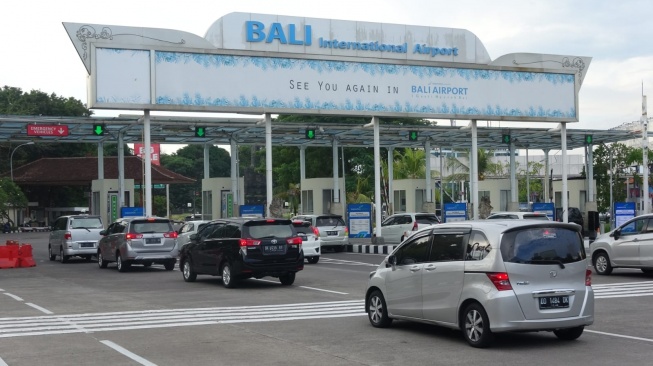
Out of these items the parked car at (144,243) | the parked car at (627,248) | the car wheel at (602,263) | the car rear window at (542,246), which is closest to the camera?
the car rear window at (542,246)

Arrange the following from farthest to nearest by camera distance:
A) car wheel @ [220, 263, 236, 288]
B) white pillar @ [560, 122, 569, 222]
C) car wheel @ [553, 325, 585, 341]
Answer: white pillar @ [560, 122, 569, 222] < car wheel @ [220, 263, 236, 288] < car wheel @ [553, 325, 585, 341]

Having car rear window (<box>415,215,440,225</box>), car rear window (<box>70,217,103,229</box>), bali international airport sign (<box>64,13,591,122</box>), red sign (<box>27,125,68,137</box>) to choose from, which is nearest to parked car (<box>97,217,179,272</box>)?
car rear window (<box>70,217,103,229</box>)

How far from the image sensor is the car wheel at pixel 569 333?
11537mm

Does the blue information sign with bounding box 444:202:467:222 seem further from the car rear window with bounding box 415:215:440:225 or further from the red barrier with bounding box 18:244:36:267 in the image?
the red barrier with bounding box 18:244:36:267

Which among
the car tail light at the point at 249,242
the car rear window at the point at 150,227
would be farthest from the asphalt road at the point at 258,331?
the car rear window at the point at 150,227

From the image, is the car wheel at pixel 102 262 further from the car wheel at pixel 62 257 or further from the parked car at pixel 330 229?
the parked car at pixel 330 229

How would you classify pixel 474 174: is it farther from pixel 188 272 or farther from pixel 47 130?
pixel 188 272

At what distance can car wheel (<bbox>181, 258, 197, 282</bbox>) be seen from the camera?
862 inches

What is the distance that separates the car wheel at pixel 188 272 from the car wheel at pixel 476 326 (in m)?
11.7

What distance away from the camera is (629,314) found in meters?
14.4

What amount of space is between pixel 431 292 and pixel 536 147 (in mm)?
41718

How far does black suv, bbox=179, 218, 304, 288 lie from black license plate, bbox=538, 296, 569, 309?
31.5ft

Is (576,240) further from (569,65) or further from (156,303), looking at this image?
(569,65)

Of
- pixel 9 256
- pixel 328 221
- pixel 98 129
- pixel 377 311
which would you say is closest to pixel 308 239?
pixel 328 221
